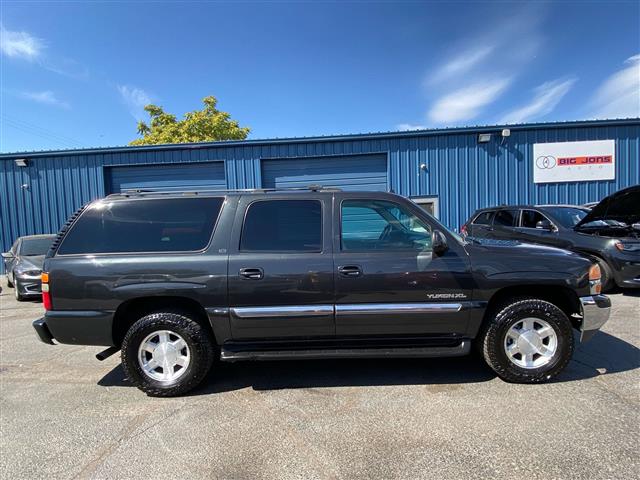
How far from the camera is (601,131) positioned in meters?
11.7

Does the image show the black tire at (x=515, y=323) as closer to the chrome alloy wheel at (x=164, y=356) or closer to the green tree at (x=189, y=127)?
the chrome alloy wheel at (x=164, y=356)

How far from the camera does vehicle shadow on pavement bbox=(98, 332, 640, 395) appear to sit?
3.65 metres

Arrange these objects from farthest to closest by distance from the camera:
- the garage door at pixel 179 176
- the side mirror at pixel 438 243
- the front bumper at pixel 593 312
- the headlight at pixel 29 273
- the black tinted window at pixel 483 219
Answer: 1. the garage door at pixel 179 176
2. the black tinted window at pixel 483 219
3. the headlight at pixel 29 273
4. the front bumper at pixel 593 312
5. the side mirror at pixel 438 243

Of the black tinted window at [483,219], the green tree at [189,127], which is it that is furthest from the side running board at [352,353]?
the green tree at [189,127]

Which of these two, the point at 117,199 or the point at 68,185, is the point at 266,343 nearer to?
the point at 117,199

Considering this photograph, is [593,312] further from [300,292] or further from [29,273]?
[29,273]

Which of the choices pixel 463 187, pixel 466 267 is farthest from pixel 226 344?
pixel 463 187


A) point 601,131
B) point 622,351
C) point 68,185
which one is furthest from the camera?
point 68,185

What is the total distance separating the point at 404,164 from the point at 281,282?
9291 millimetres

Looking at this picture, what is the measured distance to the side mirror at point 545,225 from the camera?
292 inches

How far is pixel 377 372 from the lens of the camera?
12.7 feet

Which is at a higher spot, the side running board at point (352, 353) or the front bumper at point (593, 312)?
the front bumper at point (593, 312)

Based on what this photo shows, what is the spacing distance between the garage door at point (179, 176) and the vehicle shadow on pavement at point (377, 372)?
8715mm

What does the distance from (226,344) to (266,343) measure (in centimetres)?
36
